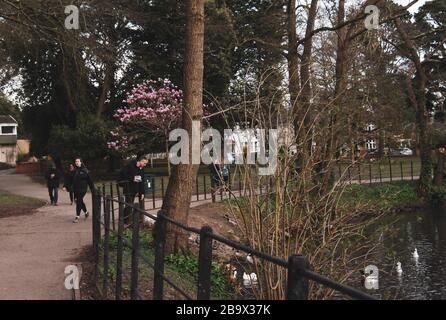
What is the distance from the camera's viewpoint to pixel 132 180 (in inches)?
515

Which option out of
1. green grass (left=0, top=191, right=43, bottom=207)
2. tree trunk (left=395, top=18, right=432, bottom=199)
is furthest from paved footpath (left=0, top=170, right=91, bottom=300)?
tree trunk (left=395, top=18, right=432, bottom=199)

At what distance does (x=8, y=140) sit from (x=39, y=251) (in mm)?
73160

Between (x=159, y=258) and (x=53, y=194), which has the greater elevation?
(x=159, y=258)

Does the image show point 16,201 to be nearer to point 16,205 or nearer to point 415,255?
point 16,205

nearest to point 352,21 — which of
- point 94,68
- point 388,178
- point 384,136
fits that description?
point 384,136

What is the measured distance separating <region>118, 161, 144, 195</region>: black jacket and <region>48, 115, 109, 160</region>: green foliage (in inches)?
763

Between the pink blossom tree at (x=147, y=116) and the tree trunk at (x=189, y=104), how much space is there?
1355 cm

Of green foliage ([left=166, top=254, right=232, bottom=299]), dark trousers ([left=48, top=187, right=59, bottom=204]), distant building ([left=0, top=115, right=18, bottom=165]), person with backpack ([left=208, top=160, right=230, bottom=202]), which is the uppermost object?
distant building ([left=0, top=115, right=18, bottom=165])

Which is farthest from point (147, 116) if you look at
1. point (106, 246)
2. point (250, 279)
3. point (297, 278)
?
point (297, 278)

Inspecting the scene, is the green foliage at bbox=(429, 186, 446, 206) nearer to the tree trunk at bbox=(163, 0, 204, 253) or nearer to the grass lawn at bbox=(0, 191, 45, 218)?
the grass lawn at bbox=(0, 191, 45, 218)

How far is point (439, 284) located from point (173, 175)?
5.58 m

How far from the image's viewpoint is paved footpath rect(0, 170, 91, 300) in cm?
711

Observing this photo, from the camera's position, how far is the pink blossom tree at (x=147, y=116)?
26.6 metres
